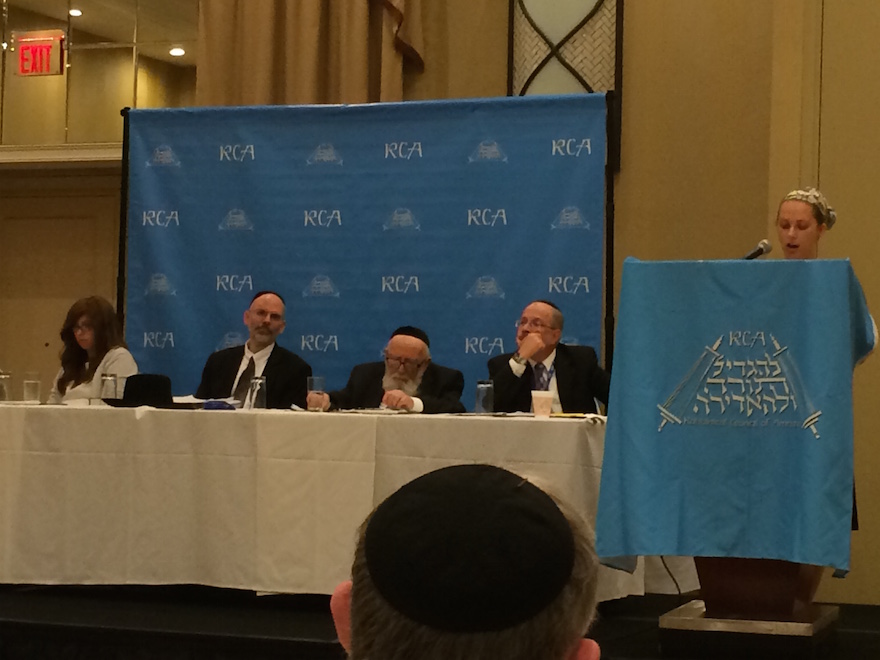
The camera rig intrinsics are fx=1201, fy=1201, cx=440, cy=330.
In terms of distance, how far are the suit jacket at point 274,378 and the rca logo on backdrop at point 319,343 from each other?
0.72m

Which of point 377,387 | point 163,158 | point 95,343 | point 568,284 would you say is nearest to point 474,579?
point 377,387

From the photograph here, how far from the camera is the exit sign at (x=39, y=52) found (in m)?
7.57

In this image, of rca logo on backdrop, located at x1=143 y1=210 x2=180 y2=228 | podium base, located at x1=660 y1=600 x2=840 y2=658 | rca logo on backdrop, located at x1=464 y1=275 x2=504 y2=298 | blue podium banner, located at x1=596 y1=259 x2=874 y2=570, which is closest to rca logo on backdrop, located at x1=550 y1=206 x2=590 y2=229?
rca logo on backdrop, located at x1=464 y1=275 x2=504 y2=298

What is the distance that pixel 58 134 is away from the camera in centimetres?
757

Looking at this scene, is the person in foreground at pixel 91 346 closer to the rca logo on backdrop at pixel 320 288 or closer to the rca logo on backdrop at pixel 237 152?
the rca logo on backdrop at pixel 320 288

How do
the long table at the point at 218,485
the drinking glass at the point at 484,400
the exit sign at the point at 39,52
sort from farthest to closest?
the exit sign at the point at 39,52
the drinking glass at the point at 484,400
the long table at the point at 218,485

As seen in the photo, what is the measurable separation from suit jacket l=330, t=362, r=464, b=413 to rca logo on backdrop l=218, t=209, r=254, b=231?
1.25 metres

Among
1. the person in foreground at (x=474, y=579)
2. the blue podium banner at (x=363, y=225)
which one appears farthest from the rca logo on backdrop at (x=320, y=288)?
the person in foreground at (x=474, y=579)

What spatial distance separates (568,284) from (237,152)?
6.10ft

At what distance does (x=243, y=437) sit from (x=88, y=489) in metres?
0.57

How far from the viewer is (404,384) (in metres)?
4.77

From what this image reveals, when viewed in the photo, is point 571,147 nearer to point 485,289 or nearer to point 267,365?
point 485,289

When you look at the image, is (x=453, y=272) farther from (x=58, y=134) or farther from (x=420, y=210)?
(x=58, y=134)

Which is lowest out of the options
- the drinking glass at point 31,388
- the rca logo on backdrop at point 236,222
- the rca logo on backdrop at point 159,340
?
the drinking glass at point 31,388
